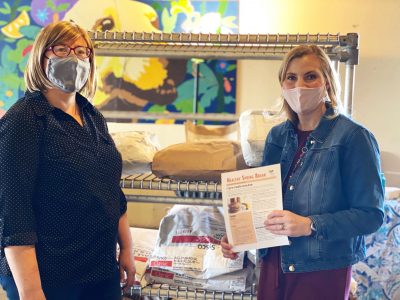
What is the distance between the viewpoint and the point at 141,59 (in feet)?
7.98

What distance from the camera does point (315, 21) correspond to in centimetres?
232

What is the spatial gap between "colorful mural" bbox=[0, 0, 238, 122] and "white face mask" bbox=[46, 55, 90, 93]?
1.31m

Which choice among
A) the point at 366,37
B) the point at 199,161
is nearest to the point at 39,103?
the point at 199,161

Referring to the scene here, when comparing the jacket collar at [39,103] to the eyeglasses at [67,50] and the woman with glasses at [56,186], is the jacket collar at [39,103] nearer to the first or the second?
the woman with glasses at [56,186]

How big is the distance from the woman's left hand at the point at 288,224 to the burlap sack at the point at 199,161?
0.30 m

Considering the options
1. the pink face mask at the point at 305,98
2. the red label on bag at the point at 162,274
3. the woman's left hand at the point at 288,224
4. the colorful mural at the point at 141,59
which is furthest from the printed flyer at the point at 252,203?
the colorful mural at the point at 141,59

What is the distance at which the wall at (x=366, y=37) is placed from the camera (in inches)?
89.5

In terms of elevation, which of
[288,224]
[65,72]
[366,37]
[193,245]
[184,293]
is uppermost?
[366,37]

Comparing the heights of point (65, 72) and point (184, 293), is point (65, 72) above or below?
above

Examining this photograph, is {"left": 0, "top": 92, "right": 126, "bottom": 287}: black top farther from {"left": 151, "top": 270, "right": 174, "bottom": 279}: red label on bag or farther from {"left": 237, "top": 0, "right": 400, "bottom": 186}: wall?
{"left": 237, "top": 0, "right": 400, "bottom": 186}: wall

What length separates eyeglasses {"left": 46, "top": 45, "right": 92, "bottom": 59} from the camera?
1104 millimetres

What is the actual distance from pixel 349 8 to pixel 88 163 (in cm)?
176

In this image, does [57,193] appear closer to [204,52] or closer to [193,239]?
[193,239]

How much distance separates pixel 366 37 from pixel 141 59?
1197 millimetres
